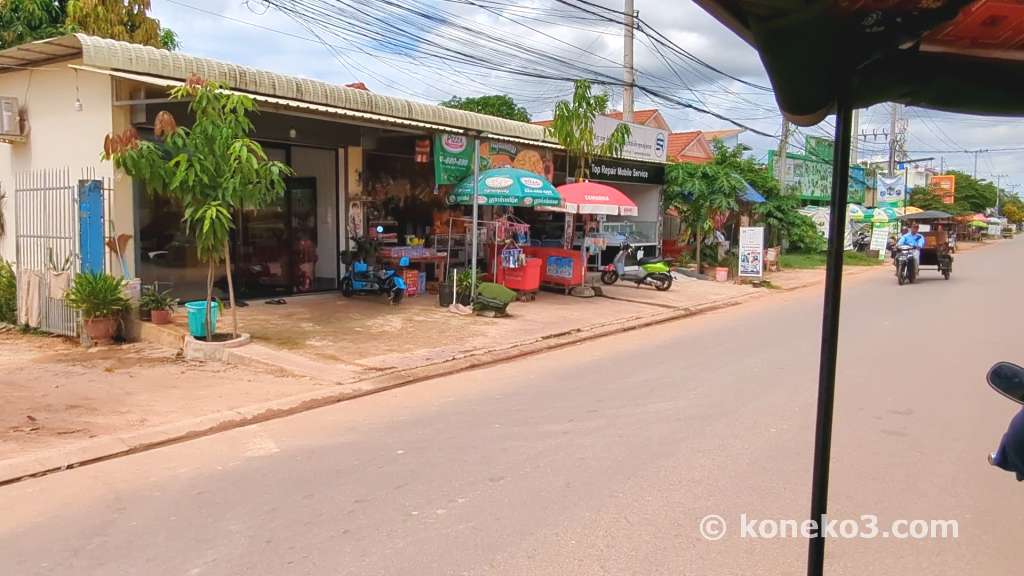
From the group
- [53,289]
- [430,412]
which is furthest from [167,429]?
[53,289]

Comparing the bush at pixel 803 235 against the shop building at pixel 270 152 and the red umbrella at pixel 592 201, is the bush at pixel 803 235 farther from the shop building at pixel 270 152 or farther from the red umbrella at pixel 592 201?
the red umbrella at pixel 592 201

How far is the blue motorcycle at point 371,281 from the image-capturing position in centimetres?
1380

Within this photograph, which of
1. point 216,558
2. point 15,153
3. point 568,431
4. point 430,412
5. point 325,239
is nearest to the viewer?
point 216,558

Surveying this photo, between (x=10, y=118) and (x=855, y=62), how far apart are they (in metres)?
12.9

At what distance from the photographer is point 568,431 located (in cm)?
610

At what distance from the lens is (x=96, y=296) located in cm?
973

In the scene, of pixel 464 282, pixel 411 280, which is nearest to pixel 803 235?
pixel 411 280

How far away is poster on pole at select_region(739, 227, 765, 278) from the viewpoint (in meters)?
20.4

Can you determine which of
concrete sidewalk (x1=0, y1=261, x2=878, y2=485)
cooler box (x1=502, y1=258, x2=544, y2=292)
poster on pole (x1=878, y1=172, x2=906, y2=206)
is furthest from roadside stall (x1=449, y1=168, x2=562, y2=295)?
poster on pole (x1=878, y1=172, x2=906, y2=206)

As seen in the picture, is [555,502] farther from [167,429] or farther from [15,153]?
[15,153]

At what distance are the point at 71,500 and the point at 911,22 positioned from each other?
5.26m

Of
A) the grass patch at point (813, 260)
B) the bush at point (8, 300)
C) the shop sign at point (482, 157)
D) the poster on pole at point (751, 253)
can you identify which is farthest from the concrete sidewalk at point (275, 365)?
the grass patch at point (813, 260)

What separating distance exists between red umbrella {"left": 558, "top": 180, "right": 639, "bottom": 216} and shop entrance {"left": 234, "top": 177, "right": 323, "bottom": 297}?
5026 millimetres

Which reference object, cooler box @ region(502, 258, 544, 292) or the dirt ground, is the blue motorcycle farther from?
the dirt ground
